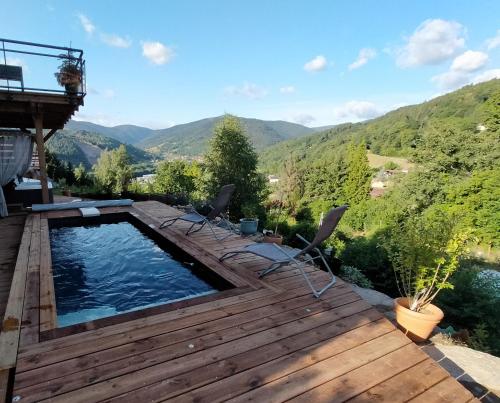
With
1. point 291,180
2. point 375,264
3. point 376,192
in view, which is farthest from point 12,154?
point 376,192

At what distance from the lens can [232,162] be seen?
40.5ft

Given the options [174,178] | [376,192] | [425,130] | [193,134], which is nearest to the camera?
[425,130]

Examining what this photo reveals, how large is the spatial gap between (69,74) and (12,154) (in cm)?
210

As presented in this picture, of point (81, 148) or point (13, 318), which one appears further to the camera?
point (81, 148)

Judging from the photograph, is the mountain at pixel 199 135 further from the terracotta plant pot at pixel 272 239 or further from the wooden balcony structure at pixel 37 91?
the terracotta plant pot at pixel 272 239

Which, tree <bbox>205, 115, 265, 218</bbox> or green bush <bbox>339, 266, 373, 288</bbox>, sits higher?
tree <bbox>205, 115, 265, 218</bbox>

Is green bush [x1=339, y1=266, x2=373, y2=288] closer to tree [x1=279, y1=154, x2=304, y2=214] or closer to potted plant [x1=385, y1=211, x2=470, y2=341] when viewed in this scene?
potted plant [x1=385, y1=211, x2=470, y2=341]

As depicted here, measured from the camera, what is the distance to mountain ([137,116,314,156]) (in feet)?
343

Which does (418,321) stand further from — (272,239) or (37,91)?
(37,91)

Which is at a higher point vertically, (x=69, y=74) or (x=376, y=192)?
(x=69, y=74)

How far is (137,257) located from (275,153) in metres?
68.1

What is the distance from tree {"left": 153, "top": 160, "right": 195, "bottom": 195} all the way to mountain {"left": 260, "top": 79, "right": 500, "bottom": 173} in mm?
12807

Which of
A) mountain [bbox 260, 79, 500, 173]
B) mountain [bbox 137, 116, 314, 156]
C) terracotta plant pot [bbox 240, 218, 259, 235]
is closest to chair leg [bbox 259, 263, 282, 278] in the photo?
Answer: terracotta plant pot [bbox 240, 218, 259, 235]

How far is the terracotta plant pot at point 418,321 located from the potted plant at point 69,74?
7222 millimetres
